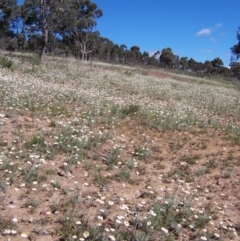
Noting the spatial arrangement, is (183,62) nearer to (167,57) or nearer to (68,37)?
(167,57)

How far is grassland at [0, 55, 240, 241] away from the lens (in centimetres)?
441

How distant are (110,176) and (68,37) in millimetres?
66416

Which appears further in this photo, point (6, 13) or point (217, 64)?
point (217, 64)

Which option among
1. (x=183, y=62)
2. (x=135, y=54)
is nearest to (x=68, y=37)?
(x=135, y=54)

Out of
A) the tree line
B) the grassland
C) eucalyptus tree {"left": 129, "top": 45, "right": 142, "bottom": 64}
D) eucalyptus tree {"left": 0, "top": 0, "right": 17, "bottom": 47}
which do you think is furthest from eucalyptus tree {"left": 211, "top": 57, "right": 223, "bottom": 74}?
the grassland

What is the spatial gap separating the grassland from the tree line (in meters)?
22.7

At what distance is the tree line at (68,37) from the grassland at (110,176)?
22.7 metres

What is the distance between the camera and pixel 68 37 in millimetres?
68562

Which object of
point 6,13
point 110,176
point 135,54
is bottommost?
point 110,176

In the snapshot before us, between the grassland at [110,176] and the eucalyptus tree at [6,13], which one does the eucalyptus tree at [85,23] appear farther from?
the grassland at [110,176]

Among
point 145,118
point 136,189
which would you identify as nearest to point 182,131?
point 145,118

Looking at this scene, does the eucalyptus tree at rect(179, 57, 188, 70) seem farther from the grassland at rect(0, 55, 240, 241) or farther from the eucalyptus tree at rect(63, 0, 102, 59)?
the grassland at rect(0, 55, 240, 241)

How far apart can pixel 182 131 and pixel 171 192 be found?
4234 mm

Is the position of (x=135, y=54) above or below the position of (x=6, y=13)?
below
